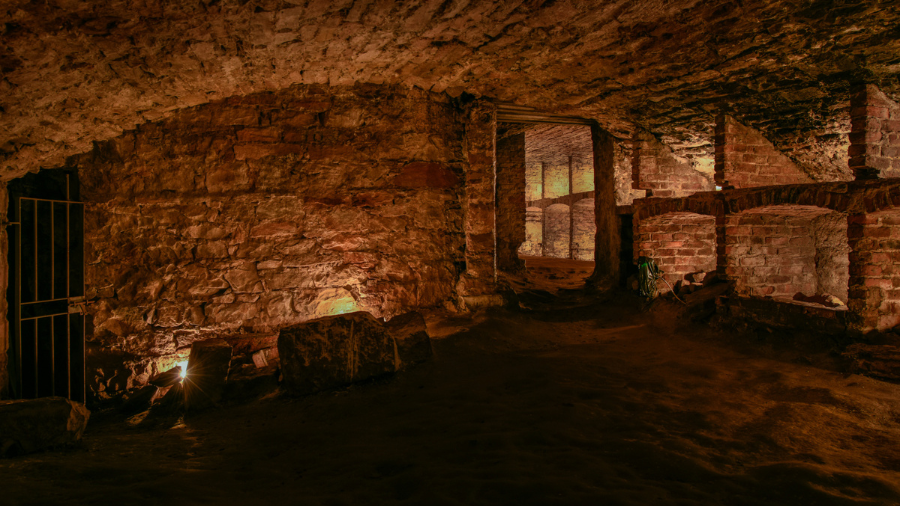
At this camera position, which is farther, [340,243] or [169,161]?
[340,243]

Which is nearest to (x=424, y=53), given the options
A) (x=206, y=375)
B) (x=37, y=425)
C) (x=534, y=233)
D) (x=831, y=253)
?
(x=206, y=375)

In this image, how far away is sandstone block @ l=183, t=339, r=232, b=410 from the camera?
10.5ft

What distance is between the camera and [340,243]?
4.22 meters

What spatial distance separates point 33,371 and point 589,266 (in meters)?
9.36

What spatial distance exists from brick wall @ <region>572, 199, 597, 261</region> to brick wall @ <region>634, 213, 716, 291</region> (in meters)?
7.74

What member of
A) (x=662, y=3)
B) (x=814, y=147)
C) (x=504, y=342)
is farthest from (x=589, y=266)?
(x=662, y=3)

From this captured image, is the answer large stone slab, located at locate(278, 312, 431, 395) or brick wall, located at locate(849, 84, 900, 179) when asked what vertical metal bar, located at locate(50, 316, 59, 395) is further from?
brick wall, located at locate(849, 84, 900, 179)

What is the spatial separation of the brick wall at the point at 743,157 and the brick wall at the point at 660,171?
1.01 metres

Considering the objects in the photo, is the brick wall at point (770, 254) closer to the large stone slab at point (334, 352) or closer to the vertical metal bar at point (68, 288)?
the large stone slab at point (334, 352)

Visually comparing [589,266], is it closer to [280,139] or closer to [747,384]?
[747,384]

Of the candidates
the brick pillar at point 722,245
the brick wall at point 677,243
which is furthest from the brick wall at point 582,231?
the brick pillar at point 722,245

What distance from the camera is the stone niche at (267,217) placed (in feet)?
12.3

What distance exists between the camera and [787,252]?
5.35m

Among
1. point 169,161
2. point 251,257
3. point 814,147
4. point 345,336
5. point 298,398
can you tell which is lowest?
point 298,398
